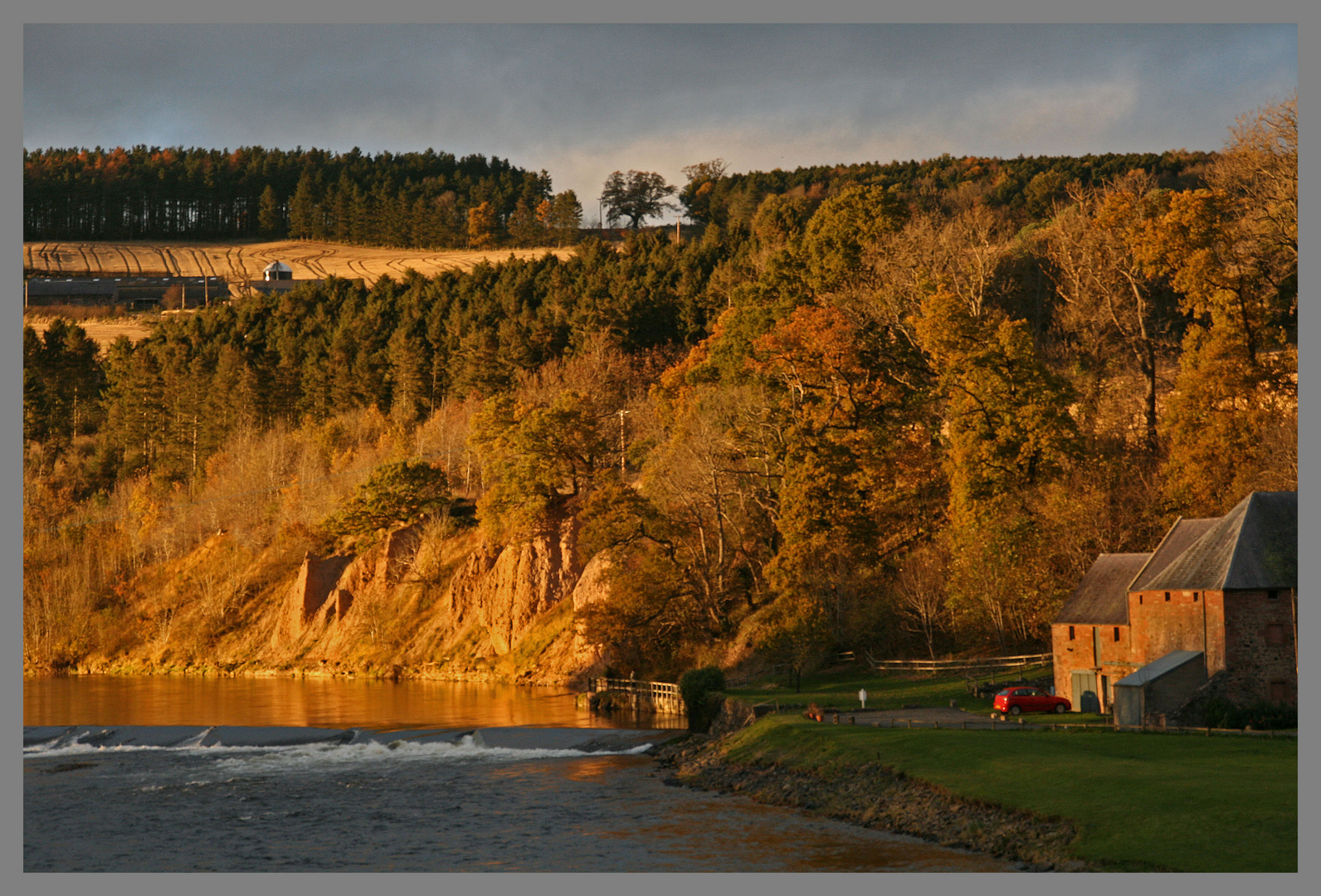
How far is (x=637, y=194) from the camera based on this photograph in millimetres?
159250

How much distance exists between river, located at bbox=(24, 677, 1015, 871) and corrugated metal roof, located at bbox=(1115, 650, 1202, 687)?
1219 cm

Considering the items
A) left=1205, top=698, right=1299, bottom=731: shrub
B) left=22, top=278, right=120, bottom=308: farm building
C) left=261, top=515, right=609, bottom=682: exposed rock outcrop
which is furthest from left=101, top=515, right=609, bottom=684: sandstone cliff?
left=22, top=278, right=120, bottom=308: farm building

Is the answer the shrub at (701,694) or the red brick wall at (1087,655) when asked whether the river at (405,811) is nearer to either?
the shrub at (701,694)

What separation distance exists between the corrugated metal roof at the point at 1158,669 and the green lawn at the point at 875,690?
4.10m

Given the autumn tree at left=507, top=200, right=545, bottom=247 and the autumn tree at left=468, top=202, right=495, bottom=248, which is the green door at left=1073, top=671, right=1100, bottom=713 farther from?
the autumn tree at left=468, top=202, right=495, bottom=248

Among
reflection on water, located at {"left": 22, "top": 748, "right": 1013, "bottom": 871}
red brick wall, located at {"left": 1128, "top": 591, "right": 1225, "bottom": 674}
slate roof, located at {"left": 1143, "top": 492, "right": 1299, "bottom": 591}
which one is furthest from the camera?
red brick wall, located at {"left": 1128, "top": 591, "right": 1225, "bottom": 674}

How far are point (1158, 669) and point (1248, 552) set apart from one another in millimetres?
4691

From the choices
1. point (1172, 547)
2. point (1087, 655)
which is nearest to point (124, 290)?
point (1087, 655)

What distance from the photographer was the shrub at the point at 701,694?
166ft

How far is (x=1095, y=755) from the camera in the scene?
109ft

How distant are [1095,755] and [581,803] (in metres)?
14.4

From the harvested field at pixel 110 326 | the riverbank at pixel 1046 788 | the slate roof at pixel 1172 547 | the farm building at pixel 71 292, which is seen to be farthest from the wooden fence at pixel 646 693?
the farm building at pixel 71 292

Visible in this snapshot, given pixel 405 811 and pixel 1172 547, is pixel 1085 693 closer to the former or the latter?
pixel 1172 547

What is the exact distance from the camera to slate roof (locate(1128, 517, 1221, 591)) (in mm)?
42656
